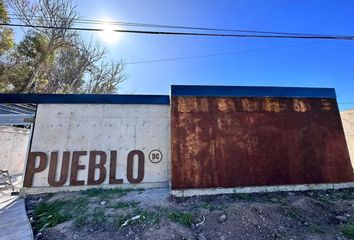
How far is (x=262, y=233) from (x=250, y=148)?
100 inches

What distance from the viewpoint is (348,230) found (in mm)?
3713

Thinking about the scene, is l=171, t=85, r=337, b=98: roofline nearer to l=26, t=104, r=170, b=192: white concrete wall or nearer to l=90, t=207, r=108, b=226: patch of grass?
l=26, t=104, r=170, b=192: white concrete wall

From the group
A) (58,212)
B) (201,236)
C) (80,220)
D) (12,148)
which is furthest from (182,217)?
(12,148)

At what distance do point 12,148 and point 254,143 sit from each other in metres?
11.9

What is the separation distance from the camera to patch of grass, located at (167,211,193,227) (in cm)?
400

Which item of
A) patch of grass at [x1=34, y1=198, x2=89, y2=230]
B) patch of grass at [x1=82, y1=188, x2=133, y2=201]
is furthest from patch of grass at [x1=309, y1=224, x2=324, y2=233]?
patch of grass at [x1=34, y1=198, x2=89, y2=230]

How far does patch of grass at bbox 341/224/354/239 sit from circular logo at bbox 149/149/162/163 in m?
4.63

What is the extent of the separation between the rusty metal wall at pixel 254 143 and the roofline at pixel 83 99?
4.10 ft

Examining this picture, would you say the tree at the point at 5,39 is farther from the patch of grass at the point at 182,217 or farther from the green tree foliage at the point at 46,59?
the patch of grass at the point at 182,217

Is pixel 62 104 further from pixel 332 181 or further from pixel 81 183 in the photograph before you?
pixel 332 181

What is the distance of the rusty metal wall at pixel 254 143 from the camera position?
5.58 m

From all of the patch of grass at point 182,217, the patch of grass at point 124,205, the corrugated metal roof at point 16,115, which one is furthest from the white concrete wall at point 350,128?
the corrugated metal roof at point 16,115

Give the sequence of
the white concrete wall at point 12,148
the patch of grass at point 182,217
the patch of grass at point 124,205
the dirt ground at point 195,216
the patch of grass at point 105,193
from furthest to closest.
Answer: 1. the white concrete wall at point 12,148
2. the patch of grass at point 105,193
3. the patch of grass at point 124,205
4. the patch of grass at point 182,217
5. the dirt ground at point 195,216

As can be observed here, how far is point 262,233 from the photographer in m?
3.71
